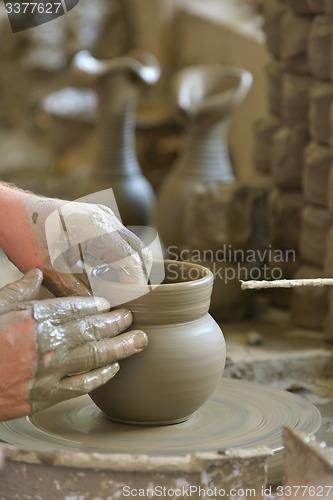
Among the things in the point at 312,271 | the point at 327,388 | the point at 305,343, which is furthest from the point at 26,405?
the point at 312,271

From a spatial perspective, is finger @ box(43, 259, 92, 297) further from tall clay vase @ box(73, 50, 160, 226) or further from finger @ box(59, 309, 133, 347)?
tall clay vase @ box(73, 50, 160, 226)

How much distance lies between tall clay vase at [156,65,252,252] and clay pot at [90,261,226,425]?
2.19 metres

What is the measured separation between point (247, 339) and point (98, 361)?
1407mm

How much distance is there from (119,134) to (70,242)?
2.96 meters

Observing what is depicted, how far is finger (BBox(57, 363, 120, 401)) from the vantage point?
167 centimetres

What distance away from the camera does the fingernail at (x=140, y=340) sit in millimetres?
1765

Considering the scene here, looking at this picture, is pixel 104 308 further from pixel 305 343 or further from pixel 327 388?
pixel 305 343

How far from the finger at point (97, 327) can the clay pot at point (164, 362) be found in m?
0.05

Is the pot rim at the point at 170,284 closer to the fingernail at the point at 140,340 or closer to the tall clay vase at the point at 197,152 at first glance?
the fingernail at the point at 140,340

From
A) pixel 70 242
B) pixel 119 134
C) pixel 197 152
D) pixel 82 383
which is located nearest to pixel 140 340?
pixel 82 383

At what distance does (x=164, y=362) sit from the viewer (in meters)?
1.79

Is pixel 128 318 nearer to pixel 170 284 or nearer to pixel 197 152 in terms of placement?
pixel 170 284

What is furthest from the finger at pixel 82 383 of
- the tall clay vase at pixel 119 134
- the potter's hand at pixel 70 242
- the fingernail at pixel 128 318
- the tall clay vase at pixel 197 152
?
the tall clay vase at pixel 119 134

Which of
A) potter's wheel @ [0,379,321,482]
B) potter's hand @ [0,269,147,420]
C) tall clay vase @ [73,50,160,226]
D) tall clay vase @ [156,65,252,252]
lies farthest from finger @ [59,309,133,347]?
tall clay vase @ [73,50,160,226]
